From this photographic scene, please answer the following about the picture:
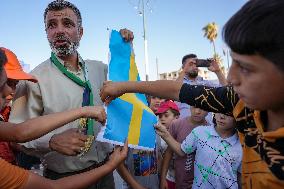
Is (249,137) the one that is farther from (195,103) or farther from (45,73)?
(45,73)

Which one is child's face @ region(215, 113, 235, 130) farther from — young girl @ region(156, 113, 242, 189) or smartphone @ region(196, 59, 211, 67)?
smartphone @ region(196, 59, 211, 67)

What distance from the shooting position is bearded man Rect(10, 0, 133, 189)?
227 cm

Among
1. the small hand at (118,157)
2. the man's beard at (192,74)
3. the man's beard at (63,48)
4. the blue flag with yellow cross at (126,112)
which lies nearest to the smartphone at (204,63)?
the man's beard at (192,74)

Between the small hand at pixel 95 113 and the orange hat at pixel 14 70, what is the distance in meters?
0.51

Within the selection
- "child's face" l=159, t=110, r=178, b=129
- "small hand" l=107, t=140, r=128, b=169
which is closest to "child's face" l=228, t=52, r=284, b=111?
"small hand" l=107, t=140, r=128, b=169

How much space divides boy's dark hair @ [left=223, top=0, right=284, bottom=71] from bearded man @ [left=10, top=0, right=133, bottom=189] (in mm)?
1314

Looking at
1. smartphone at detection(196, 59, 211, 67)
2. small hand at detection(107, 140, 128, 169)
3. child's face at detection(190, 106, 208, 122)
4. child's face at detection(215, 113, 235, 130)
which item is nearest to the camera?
small hand at detection(107, 140, 128, 169)

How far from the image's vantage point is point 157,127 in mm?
2988

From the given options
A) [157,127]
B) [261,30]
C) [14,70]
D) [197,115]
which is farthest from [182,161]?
[261,30]

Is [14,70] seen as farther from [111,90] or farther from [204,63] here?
[204,63]

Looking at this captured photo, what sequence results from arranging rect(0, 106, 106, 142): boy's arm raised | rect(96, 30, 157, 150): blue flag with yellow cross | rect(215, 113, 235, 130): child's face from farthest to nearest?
rect(215, 113, 235, 130): child's face < rect(96, 30, 157, 150): blue flag with yellow cross < rect(0, 106, 106, 142): boy's arm raised

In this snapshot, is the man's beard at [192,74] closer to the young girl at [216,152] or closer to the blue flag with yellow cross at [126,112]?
the young girl at [216,152]

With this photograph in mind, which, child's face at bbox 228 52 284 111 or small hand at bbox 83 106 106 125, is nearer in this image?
child's face at bbox 228 52 284 111

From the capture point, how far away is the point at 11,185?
160 cm
